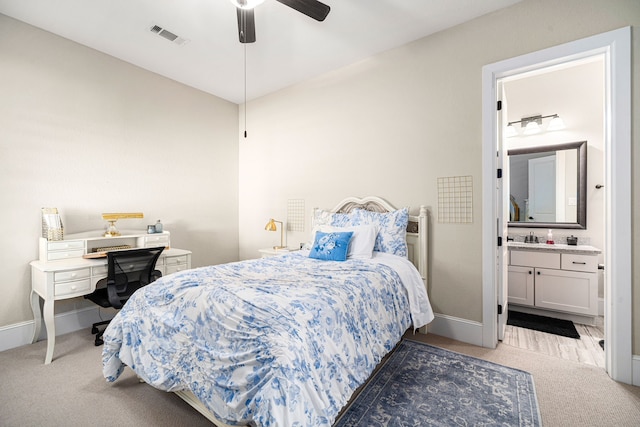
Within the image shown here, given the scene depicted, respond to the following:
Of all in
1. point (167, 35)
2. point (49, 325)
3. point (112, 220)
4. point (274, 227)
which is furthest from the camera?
point (274, 227)

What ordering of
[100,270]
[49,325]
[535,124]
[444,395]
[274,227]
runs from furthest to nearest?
[274,227] → [535,124] → [100,270] → [49,325] → [444,395]

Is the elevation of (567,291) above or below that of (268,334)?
below

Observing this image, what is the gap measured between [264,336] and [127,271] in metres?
2.04

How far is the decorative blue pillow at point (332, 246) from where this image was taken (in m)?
2.63

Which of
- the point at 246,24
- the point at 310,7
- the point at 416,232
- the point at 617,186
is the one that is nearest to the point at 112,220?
the point at 246,24

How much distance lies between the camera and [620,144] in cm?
206

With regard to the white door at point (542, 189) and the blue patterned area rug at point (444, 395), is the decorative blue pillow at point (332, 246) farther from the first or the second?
the white door at point (542, 189)

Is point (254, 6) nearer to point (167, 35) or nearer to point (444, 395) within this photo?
point (167, 35)

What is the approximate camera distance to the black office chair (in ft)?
8.34

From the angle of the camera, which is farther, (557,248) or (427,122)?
(557,248)

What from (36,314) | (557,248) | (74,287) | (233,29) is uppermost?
(233,29)

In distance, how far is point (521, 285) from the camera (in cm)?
353

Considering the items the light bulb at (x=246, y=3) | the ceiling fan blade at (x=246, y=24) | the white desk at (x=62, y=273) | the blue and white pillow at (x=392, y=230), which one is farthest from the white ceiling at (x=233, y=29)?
the white desk at (x=62, y=273)

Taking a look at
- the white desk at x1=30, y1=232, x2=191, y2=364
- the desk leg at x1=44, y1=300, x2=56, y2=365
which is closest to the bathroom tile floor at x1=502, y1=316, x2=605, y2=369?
the white desk at x1=30, y1=232, x2=191, y2=364
